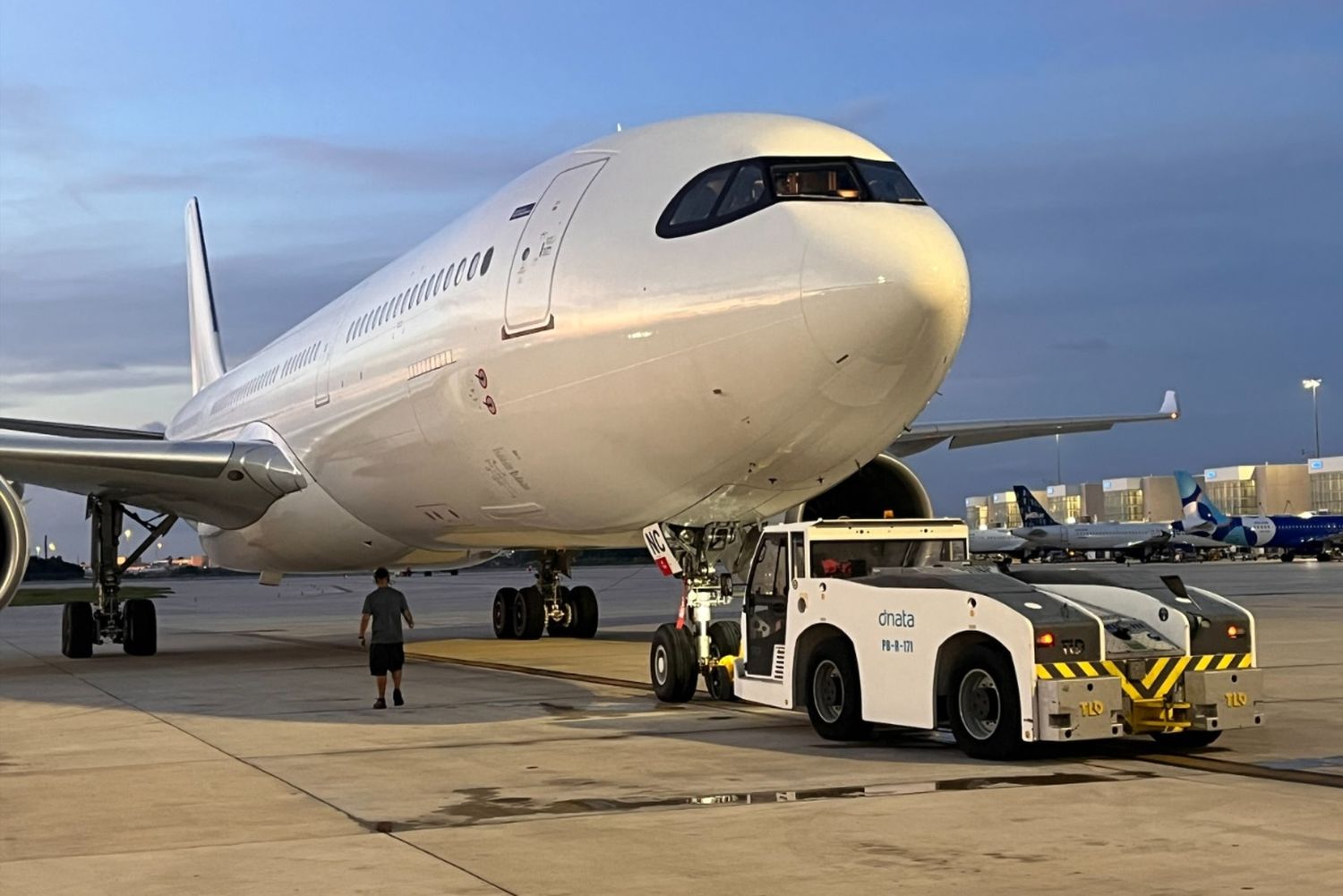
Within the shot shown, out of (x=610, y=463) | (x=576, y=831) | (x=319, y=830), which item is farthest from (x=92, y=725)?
(x=576, y=831)

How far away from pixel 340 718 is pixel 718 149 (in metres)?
5.49

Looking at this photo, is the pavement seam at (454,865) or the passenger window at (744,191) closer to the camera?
the pavement seam at (454,865)

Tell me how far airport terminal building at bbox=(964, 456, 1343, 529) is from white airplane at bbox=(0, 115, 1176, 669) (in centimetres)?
13427

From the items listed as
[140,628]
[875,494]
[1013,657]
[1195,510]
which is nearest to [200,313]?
[140,628]

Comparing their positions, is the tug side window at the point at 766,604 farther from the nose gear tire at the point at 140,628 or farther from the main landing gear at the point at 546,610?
the nose gear tire at the point at 140,628

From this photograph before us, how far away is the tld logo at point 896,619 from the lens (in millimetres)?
10203

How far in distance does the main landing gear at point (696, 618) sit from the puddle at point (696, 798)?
4.23 m

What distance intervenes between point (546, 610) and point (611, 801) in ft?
50.1

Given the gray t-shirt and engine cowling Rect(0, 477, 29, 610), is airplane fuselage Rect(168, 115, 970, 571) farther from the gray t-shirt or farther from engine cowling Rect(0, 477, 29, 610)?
engine cowling Rect(0, 477, 29, 610)

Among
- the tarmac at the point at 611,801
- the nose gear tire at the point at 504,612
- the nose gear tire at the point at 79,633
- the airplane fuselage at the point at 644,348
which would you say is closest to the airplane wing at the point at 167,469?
the nose gear tire at the point at 79,633

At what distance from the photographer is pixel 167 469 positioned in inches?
750

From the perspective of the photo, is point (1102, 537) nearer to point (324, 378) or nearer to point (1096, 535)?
point (1096, 535)

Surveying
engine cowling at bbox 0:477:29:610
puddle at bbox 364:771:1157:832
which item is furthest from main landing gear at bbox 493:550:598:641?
puddle at bbox 364:771:1157:832

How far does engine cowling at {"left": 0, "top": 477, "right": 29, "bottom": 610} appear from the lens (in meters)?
15.8
